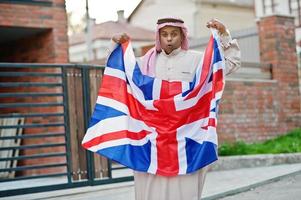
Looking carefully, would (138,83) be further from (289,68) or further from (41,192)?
(289,68)

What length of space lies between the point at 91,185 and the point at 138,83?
14.7 feet

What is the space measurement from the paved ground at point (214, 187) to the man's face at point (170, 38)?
336 cm

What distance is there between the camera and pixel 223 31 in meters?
4.87

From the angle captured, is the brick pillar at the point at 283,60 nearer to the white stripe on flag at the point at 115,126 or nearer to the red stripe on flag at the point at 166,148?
the white stripe on flag at the point at 115,126

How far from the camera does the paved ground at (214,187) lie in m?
8.29

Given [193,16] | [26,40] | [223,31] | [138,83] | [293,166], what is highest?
[193,16]

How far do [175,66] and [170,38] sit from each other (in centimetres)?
22

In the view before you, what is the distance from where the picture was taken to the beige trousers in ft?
15.4

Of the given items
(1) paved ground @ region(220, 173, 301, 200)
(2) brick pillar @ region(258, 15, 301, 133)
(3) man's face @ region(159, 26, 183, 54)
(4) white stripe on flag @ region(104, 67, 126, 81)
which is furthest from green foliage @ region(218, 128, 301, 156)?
(3) man's face @ region(159, 26, 183, 54)

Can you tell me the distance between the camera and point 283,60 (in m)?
14.9

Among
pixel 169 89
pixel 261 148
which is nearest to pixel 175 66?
pixel 169 89

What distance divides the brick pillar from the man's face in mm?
10261

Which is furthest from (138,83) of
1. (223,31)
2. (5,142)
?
(5,142)

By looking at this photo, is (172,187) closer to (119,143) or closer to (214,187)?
(119,143)
